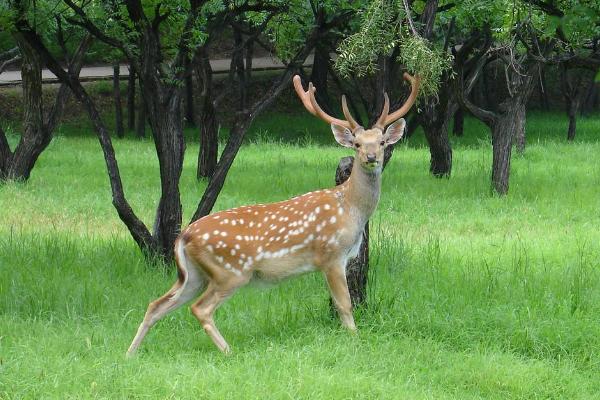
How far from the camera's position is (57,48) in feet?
114

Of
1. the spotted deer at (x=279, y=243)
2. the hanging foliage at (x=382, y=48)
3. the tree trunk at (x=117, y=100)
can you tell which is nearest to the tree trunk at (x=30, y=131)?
the hanging foliage at (x=382, y=48)

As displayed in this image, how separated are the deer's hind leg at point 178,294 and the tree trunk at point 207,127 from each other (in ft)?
28.7

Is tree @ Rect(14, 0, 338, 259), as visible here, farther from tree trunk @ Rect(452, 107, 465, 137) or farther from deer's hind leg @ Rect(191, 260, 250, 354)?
tree trunk @ Rect(452, 107, 465, 137)

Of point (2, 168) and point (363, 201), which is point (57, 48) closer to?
point (2, 168)

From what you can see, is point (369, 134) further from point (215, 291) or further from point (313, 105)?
point (215, 291)

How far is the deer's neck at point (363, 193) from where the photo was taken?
23.5ft

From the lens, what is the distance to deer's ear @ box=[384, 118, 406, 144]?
286 inches

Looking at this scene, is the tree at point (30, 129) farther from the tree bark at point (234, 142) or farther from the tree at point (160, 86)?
the tree bark at point (234, 142)

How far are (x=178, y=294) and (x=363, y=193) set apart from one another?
4.57 ft

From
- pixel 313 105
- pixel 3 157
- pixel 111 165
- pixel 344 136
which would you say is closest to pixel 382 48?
pixel 313 105

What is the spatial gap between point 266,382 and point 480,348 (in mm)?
1628

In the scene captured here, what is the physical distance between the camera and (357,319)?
7410 mm

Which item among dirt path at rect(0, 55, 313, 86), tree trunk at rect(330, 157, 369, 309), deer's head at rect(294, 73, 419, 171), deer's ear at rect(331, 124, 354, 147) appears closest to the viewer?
deer's head at rect(294, 73, 419, 171)

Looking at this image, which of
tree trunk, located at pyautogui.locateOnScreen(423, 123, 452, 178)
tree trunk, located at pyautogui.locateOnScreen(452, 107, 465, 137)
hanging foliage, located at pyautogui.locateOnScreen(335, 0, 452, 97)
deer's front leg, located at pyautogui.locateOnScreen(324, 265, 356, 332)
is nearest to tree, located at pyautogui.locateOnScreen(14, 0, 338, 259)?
hanging foliage, located at pyautogui.locateOnScreen(335, 0, 452, 97)
